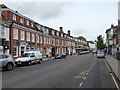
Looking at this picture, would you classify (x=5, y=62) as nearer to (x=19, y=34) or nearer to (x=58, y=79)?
(x=58, y=79)

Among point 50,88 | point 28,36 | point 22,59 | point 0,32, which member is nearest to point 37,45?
point 28,36

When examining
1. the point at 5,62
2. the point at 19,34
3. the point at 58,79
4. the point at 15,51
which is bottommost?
the point at 58,79

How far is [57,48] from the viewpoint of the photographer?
47.2 m

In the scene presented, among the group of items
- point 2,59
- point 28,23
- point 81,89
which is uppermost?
point 28,23

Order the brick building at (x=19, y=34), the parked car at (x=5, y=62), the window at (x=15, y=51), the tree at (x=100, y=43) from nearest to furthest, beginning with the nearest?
the parked car at (x=5, y=62) → the brick building at (x=19, y=34) → the window at (x=15, y=51) → the tree at (x=100, y=43)

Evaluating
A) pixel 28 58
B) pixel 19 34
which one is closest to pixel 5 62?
pixel 28 58

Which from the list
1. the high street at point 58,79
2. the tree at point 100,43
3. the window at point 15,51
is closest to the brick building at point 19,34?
the window at point 15,51

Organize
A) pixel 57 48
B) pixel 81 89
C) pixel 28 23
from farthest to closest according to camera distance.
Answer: pixel 57 48, pixel 28 23, pixel 81 89

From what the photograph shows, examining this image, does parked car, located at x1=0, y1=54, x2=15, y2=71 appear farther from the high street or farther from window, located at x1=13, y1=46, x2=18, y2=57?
window, located at x1=13, y1=46, x2=18, y2=57

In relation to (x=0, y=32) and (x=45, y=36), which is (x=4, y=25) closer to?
(x=0, y=32)

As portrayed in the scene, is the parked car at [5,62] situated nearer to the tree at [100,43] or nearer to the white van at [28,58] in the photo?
the white van at [28,58]

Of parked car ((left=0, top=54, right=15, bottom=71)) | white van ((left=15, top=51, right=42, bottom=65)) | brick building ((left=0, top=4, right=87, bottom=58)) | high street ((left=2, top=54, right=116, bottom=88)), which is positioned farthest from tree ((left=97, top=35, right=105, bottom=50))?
parked car ((left=0, top=54, right=15, bottom=71))

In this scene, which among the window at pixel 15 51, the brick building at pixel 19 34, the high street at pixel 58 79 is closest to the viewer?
the high street at pixel 58 79

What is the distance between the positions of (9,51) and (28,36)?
7067 millimetres
